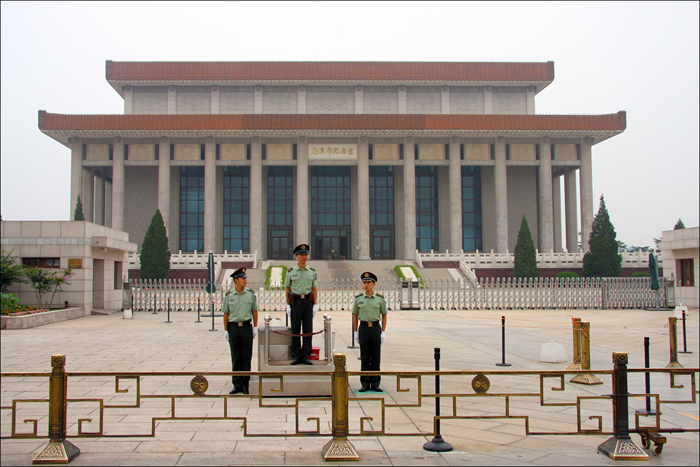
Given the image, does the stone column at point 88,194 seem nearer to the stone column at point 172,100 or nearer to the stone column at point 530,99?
the stone column at point 172,100

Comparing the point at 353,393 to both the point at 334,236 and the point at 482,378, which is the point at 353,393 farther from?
the point at 334,236

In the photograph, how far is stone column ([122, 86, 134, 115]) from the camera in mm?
53406

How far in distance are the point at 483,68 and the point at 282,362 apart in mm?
50390

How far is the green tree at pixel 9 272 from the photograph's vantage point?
1934 centimetres

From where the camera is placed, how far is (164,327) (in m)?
18.8

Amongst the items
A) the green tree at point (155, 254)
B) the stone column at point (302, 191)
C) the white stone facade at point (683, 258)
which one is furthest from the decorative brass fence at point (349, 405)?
the stone column at point (302, 191)

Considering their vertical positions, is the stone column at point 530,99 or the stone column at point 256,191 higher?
→ the stone column at point 530,99

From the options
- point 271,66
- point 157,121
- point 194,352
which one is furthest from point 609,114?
point 194,352

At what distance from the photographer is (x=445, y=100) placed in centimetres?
5475

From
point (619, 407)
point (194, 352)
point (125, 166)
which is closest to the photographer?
point (619, 407)

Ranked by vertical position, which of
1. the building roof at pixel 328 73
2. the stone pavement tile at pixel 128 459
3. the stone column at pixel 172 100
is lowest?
the stone pavement tile at pixel 128 459

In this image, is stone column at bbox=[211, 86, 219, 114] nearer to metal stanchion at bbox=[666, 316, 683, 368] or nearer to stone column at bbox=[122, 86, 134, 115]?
stone column at bbox=[122, 86, 134, 115]

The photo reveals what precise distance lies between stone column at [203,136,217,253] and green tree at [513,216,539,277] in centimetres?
2301

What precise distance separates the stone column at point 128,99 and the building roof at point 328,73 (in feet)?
1.93
